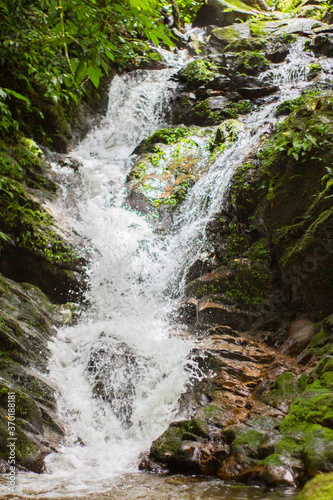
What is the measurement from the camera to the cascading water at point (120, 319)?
3.98 meters

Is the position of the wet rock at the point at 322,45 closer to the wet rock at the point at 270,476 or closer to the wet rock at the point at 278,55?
the wet rock at the point at 278,55

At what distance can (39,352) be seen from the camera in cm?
530

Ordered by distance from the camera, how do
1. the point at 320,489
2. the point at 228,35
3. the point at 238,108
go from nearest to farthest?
the point at 320,489, the point at 238,108, the point at 228,35

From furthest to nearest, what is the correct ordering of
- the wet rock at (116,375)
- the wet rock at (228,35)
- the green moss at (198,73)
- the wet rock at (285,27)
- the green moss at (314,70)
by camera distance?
1. the wet rock at (228,35)
2. the wet rock at (285,27)
3. the green moss at (198,73)
4. the green moss at (314,70)
5. the wet rock at (116,375)

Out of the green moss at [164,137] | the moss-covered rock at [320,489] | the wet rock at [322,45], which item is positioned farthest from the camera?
the wet rock at [322,45]

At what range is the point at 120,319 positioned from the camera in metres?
6.90

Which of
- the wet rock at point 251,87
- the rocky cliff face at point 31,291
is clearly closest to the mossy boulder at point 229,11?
the wet rock at point 251,87

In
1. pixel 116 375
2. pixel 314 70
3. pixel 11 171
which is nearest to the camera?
pixel 116 375

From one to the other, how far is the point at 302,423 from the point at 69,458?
8.04 feet

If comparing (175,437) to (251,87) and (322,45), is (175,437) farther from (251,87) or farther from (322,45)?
(322,45)

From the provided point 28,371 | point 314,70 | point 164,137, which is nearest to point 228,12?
point 314,70

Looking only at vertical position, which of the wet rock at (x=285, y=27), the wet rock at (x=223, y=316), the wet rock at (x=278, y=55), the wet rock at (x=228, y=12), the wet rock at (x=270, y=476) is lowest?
the wet rock at (x=270, y=476)

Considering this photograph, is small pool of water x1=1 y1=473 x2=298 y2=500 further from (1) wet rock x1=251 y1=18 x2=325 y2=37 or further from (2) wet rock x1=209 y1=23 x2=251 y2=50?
(2) wet rock x1=209 y1=23 x2=251 y2=50

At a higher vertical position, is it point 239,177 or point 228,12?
point 228,12
